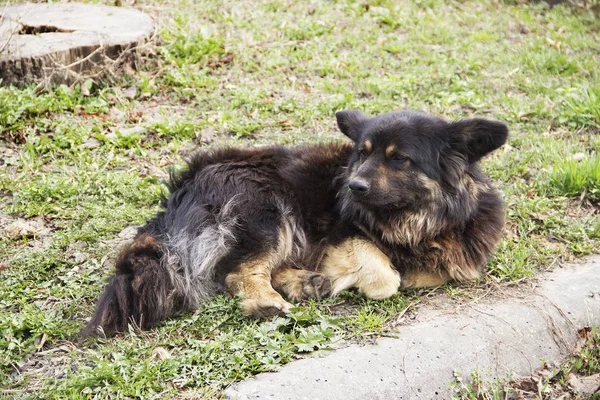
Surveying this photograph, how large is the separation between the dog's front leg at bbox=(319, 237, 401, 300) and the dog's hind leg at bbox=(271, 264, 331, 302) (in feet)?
0.20

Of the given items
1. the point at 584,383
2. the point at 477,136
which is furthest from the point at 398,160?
the point at 584,383

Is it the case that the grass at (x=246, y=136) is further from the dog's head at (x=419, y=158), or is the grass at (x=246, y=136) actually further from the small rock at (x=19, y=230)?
the dog's head at (x=419, y=158)

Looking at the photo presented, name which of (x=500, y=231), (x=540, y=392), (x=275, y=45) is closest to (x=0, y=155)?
(x=275, y=45)

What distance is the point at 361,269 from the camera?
4.45 metres

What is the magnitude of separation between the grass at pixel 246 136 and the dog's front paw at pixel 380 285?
0.07 meters

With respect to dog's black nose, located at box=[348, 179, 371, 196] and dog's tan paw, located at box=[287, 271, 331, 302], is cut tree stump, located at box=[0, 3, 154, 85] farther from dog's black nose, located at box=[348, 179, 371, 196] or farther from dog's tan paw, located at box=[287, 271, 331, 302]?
dog's black nose, located at box=[348, 179, 371, 196]

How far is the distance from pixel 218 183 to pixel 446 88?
4.29 metres

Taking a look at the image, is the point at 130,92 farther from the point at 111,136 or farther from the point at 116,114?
the point at 111,136

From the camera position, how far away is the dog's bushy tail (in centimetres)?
397

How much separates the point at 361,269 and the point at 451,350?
0.87 meters

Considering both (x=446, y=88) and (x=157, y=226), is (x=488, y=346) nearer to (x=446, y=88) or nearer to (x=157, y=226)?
(x=157, y=226)

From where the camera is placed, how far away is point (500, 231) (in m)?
4.74

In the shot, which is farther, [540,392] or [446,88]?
[446,88]

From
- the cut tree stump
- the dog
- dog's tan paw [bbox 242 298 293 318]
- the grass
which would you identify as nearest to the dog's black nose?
the dog
